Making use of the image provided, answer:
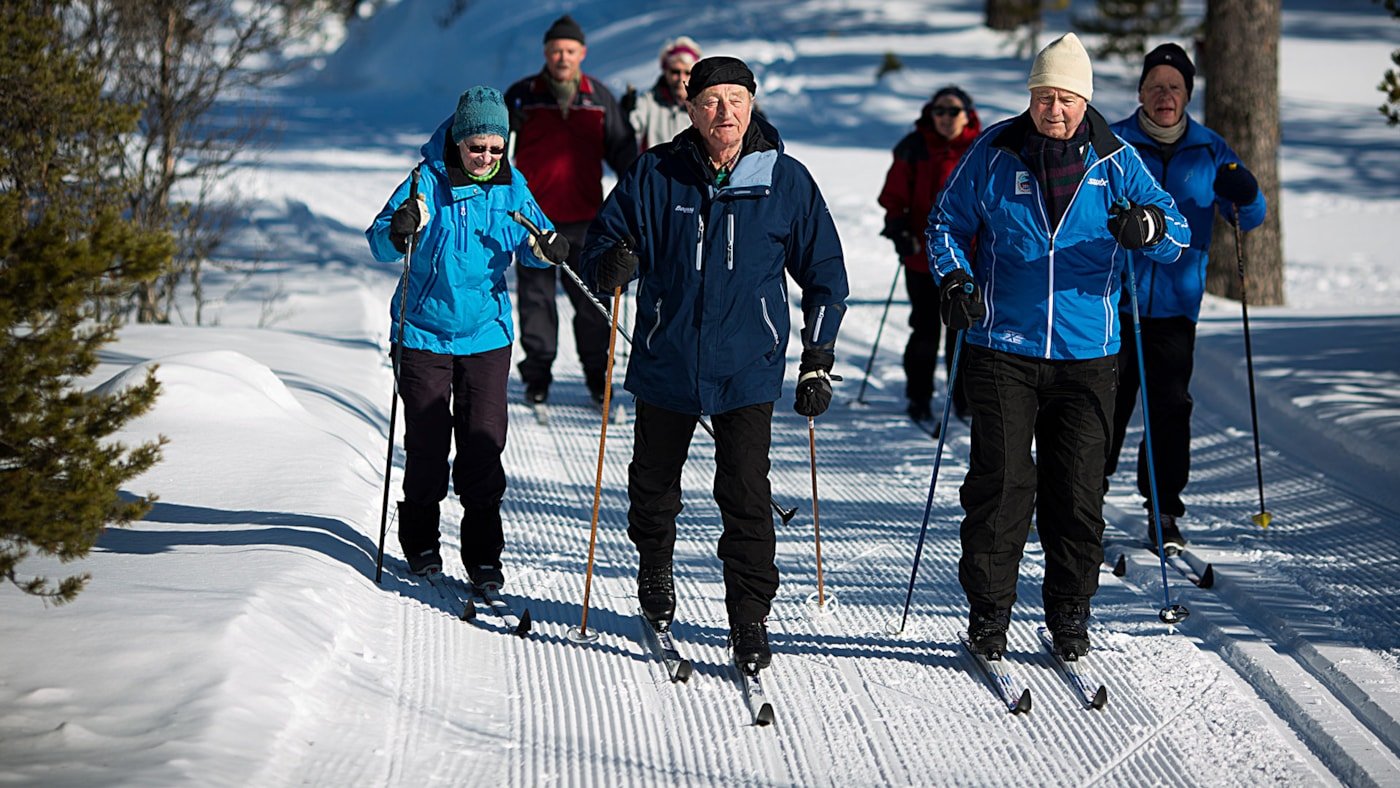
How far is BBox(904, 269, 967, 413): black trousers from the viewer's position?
27.8ft

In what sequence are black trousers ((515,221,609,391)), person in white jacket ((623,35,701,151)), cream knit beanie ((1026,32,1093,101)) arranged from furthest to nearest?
person in white jacket ((623,35,701,151)) → black trousers ((515,221,609,391)) → cream knit beanie ((1026,32,1093,101))

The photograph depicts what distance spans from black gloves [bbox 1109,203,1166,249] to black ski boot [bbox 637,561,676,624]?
6.46ft

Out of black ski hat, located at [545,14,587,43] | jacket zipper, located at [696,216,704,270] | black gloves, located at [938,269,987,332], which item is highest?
black ski hat, located at [545,14,587,43]

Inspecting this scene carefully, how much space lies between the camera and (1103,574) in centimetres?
611

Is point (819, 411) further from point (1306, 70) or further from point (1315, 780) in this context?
point (1306, 70)

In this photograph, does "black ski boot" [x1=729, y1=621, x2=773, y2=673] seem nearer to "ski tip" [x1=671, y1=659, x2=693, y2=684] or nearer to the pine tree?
"ski tip" [x1=671, y1=659, x2=693, y2=684]

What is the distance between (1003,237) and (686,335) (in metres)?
1.16

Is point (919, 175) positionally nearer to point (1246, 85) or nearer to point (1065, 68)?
point (1065, 68)

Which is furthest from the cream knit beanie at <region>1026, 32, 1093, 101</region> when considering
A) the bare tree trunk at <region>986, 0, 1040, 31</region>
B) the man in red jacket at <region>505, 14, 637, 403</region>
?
the bare tree trunk at <region>986, 0, 1040, 31</region>

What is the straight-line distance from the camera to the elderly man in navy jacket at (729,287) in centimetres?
473

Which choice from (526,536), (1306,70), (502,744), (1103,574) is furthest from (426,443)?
(1306,70)

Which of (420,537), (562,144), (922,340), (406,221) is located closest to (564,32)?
(562,144)

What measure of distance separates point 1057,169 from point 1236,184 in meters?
1.65

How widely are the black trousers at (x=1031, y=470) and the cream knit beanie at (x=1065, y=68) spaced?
0.93 m
